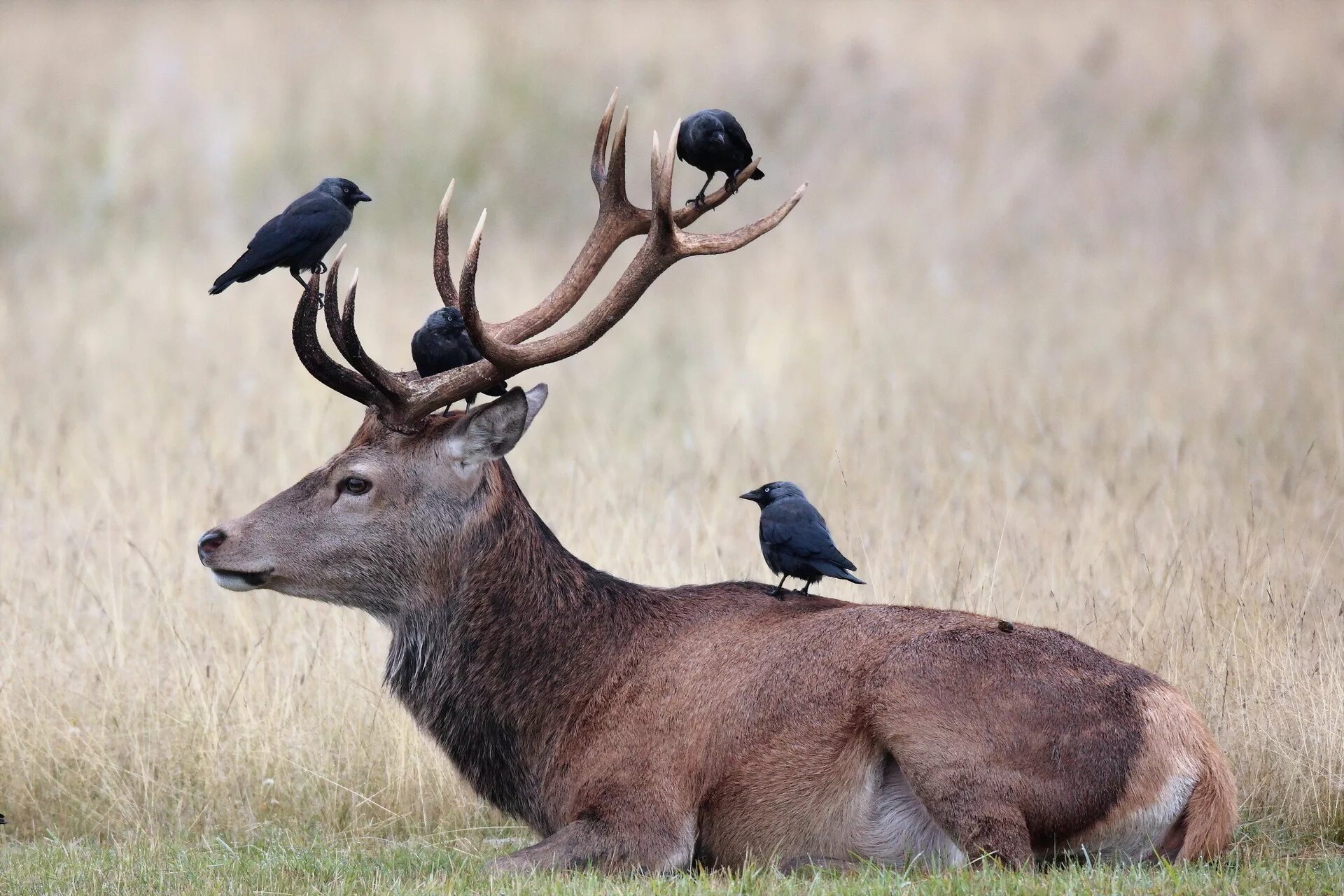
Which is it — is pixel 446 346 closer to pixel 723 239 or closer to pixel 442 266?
pixel 442 266

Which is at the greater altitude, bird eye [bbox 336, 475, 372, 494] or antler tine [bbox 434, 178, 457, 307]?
antler tine [bbox 434, 178, 457, 307]

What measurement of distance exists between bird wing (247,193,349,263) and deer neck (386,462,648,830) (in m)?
1.11

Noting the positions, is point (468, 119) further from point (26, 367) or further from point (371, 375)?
point (371, 375)

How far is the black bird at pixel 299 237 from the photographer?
23.0 ft

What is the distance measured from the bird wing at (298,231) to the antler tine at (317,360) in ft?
0.52

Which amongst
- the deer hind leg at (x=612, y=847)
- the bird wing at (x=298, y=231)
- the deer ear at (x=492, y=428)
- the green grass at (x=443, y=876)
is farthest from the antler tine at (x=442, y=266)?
the deer hind leg at (x=612, y=847)

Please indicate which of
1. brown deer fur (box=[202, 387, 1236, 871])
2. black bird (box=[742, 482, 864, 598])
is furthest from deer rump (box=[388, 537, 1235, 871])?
black bird (box=[742, 482, 864, 598])

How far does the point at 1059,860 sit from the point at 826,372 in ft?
36.3

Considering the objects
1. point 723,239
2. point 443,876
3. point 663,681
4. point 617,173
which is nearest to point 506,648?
point 663,681

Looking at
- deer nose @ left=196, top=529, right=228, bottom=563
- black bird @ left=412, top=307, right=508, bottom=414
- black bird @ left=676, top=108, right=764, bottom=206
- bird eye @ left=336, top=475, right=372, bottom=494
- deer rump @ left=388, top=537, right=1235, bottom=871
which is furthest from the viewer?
black bird @ left=676, top=108, right=764, bottom=206

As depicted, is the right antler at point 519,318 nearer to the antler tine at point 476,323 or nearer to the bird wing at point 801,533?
the antler tine at point 476,323

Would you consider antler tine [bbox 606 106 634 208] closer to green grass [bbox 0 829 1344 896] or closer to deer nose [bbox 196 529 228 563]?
deer nose [bbox 196 529 228 563]

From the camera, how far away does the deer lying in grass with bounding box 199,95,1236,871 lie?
19.6 ft

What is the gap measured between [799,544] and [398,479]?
1.49 metres
